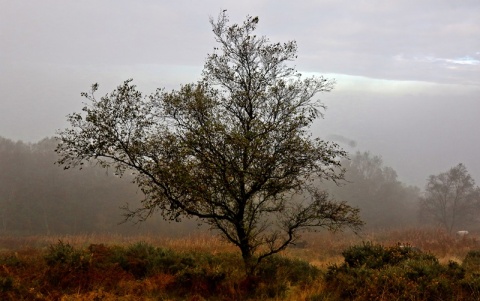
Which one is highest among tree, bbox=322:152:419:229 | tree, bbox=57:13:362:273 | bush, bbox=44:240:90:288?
tree, bbox=57:13:362:273

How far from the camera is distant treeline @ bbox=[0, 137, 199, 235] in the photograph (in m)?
47.2

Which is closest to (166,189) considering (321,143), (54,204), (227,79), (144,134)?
(144,134)

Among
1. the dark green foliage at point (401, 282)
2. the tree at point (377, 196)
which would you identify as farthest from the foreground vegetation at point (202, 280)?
the tree at point (377, 196)

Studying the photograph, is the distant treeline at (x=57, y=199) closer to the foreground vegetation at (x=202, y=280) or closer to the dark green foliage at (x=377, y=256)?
the foreground vegetation at (x=202, y=280)

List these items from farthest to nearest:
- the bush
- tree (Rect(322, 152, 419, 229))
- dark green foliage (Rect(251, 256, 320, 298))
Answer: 1. tree (Rect(322, 152, 419, 229))
2. dark green foliage (Rect(251, 256, 320, 298))
3. the bush

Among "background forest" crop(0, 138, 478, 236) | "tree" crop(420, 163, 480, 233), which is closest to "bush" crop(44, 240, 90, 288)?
"background forest" crop(0, 138, 478, 236)

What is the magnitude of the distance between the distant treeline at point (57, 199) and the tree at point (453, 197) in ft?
126

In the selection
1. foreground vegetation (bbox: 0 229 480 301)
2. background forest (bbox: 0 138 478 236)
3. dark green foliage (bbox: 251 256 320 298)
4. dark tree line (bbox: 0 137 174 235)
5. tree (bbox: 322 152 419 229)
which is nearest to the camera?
foreground vegetation (bbox: 0 229 480 301)

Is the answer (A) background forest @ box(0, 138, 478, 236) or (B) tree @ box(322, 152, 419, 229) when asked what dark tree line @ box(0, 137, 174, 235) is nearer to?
(A) background forest @ box(0, 138, 478, 236)

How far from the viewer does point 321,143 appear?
35.7 ft

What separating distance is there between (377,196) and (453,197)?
55.4ft

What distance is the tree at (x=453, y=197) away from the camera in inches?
1970

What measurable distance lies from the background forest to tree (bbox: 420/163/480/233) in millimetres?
1576

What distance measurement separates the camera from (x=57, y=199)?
167 ft
